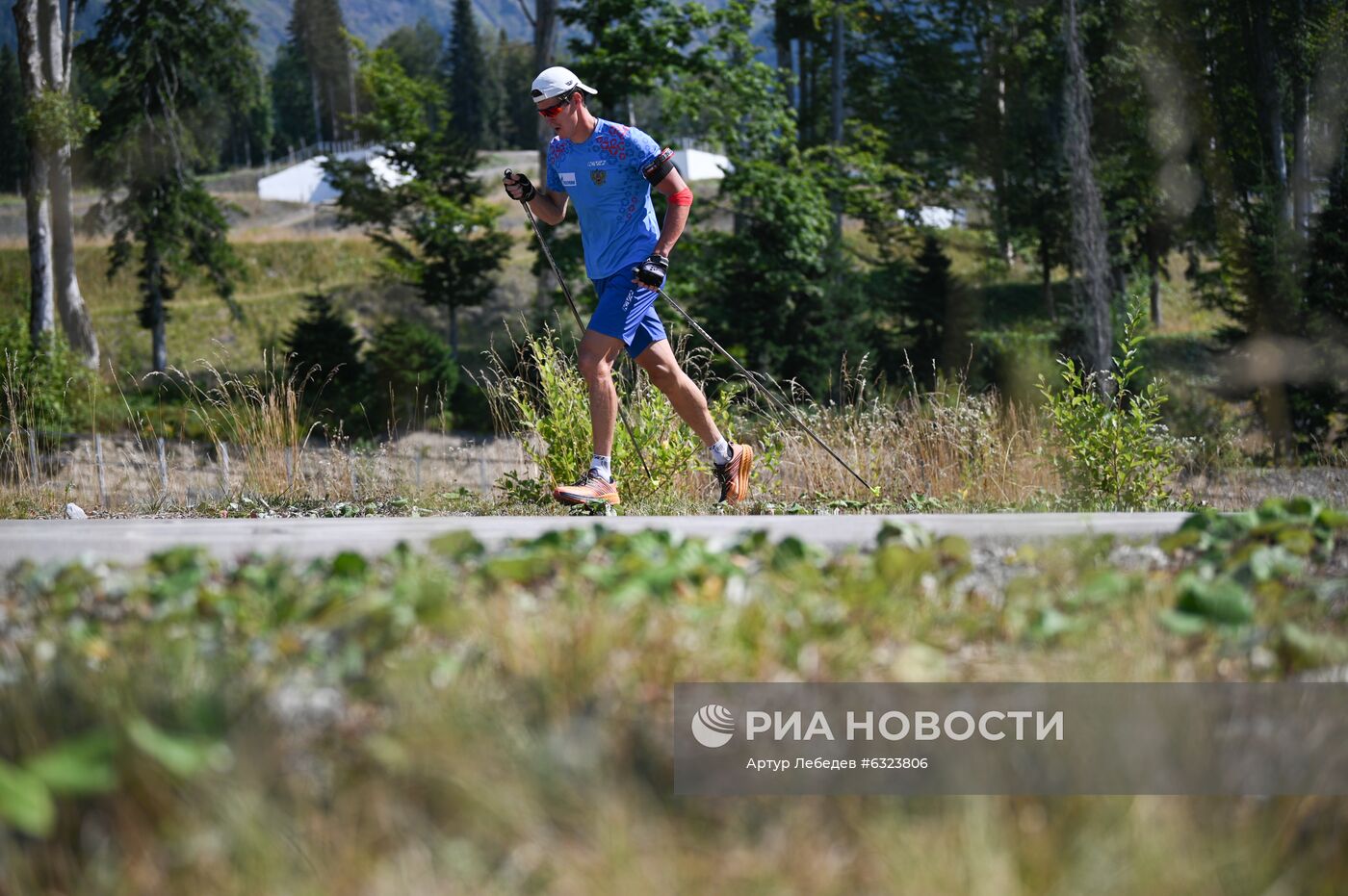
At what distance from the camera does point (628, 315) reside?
523 cm

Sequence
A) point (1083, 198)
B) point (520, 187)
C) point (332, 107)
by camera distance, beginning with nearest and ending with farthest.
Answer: point (520, 187), point (1083, 198), point (332, 107)

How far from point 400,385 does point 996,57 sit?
15491 mm

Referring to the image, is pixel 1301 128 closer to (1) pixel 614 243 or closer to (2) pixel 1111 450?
(2) pixel 1111 450

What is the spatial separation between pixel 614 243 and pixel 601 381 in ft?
2.13

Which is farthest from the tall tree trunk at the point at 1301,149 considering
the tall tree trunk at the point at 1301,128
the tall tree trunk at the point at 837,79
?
the tall tree trunk at the point at 837,79

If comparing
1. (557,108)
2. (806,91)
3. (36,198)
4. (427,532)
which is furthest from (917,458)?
(806,91)

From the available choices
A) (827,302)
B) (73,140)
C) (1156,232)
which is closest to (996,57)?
(1156,232)

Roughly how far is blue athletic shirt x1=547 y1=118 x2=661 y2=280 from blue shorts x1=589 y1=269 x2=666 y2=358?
0.10m

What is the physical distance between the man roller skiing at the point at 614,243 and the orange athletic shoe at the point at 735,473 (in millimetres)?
Answer: 42

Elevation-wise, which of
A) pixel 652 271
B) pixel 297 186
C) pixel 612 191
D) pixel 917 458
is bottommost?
pixel 917 458

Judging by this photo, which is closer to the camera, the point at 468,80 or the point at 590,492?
the point at 590,492

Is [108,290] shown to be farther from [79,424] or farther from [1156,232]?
[1156,232]

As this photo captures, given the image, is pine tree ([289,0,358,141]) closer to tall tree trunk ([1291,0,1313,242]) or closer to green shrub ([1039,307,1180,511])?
tall tree trunk ([1291,0,1313,242])

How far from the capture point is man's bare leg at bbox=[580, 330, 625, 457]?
17.1ft
